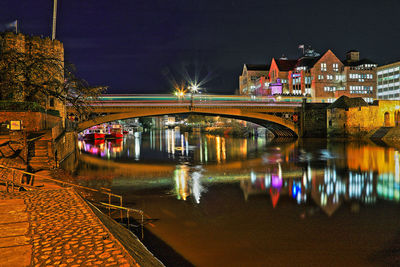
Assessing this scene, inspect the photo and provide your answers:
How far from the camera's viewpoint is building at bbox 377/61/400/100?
370ft

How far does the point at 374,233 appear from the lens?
397 inches

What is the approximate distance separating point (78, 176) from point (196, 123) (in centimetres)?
13929

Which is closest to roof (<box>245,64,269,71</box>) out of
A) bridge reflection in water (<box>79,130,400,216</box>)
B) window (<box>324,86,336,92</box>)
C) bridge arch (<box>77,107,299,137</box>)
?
window (<box>324,86,336,92</box>)

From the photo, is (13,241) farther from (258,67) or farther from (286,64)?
(258,67)

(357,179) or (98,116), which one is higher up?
(98,116)

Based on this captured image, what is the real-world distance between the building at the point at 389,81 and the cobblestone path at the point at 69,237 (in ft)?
421

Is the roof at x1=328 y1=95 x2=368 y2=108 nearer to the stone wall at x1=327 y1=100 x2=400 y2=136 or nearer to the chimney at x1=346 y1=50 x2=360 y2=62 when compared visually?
the stone wall at x1=327 y1=100 x2=400 y2=136

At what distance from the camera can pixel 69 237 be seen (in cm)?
663

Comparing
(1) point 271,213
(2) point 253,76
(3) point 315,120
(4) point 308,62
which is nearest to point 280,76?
(4) point 308,62

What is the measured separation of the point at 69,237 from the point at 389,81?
135m

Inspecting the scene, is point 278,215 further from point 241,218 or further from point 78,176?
point 78,176

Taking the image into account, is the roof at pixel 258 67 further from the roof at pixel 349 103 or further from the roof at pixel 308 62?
the roof at pixel 349 103

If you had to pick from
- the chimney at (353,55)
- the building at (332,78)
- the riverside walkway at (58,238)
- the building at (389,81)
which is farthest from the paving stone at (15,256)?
the building at (389,81)

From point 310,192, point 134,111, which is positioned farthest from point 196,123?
point 310,192
